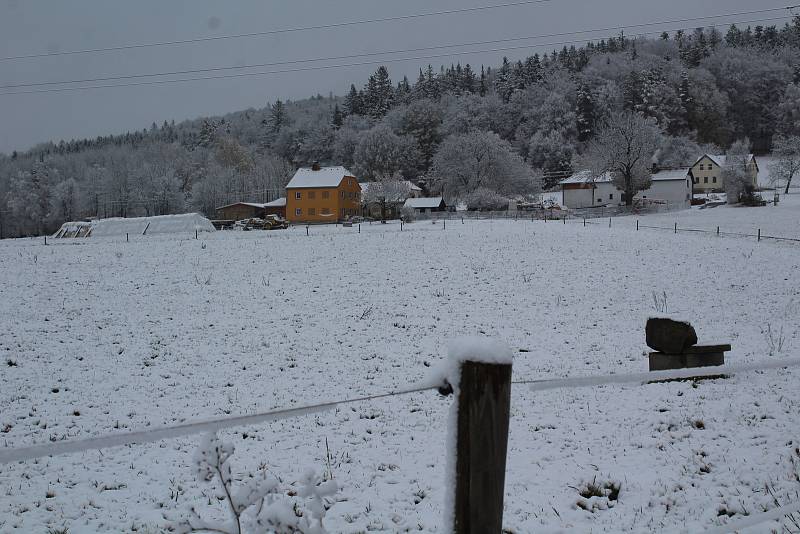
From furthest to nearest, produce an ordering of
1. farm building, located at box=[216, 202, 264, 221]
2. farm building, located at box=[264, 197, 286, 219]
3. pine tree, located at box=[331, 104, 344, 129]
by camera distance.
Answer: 1. pine tree, located at box=[331, 104, 344, 129]
2. farm building, located at box=[264, 197, 286, 219]
3. farm building, located at box=[216, 202, 264, 221]

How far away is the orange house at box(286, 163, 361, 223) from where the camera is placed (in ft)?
258

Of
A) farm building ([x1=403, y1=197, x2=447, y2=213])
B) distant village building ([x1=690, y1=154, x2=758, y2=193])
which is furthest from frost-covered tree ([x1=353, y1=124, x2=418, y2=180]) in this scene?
distant village building ([x1=690, y1=154, x2=758, y2=193])

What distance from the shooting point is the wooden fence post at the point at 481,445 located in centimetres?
232

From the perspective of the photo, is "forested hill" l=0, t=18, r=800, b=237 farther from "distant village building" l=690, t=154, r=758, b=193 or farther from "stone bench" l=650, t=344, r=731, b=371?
"stone bench" l=650, t=344, r=731, b=371

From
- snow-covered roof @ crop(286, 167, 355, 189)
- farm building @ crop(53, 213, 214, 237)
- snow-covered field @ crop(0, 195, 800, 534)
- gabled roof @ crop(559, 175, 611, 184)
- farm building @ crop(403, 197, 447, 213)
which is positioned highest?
snow-covered roof @ crop(286, 167, 355, 189)

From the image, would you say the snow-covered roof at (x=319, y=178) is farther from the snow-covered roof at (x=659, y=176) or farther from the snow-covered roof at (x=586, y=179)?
the snow-covered roof at (x=659, y=176)

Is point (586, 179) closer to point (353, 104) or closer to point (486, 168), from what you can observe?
point (486, 168)

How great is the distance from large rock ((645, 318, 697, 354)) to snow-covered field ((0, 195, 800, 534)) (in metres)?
0.75

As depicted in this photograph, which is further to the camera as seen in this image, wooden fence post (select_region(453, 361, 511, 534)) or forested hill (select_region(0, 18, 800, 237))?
forested hill (select_region(0, 18, 800, 237))

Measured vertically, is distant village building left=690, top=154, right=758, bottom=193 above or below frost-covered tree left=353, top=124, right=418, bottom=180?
below

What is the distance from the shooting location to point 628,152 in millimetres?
67875

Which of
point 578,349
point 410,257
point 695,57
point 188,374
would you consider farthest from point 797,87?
point 188,374

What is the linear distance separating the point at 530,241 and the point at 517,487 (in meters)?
26.7

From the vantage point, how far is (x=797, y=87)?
363 ft
